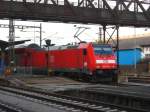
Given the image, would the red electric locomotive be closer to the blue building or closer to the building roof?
the blue building

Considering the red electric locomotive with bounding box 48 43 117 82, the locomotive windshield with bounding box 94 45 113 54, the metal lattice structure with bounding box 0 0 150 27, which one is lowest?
the red electric locomotive with bounding box 48 43 117 82

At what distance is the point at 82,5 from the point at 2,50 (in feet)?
34.5

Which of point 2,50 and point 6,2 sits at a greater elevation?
point 6,2

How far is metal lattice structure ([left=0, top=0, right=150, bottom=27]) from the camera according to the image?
35812mm

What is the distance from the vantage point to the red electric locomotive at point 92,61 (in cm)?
3466

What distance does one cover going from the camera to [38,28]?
61062mm

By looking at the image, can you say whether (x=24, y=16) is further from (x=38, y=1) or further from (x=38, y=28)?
(x=38, y=28)

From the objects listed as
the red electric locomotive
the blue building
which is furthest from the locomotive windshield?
the blue building

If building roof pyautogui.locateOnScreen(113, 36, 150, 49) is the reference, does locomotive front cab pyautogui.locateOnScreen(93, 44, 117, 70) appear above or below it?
below

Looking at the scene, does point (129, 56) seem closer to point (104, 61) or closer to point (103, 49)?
point (103, 49)

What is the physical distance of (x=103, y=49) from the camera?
35750 millimetres

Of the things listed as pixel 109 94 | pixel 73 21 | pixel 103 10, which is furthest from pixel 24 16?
pixel 109 94

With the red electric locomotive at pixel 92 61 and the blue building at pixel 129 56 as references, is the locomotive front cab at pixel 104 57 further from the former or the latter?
the blue building at pixel 129 56

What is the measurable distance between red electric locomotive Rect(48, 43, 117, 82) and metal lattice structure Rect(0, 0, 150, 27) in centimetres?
306
